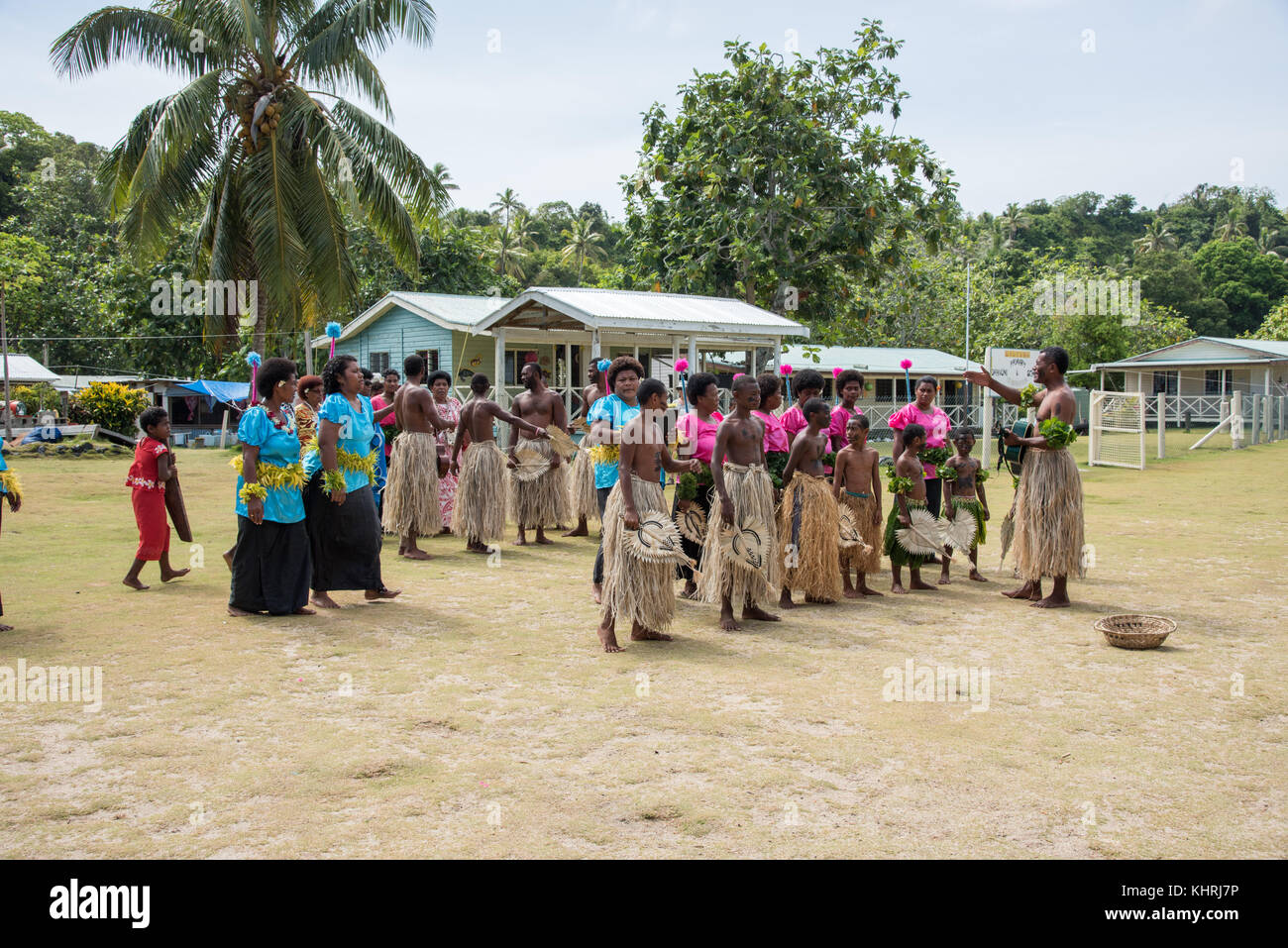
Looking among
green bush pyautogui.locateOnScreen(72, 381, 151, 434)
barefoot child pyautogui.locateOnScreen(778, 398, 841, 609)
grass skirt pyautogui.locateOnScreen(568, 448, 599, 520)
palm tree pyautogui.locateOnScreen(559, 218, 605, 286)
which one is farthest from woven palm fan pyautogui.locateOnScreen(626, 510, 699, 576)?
palm tree pyautogui.locateOnScreen(559, 218, 605, 286)

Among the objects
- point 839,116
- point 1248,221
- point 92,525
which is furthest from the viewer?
point 1248,221

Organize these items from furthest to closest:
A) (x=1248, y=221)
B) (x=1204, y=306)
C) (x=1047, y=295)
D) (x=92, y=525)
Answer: (x=1248, y=221) → (x=1204, y=306) → (x=1047, y=295) → (x=92, y=525)

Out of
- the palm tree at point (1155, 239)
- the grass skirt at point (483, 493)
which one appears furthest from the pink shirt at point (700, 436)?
the palm tree at point (1155, 239)

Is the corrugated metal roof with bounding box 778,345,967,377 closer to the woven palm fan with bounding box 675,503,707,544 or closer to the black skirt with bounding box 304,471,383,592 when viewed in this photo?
the woven palm fan with bounding box 675,503,707,544

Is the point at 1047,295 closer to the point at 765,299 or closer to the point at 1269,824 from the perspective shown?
the point at 765,299

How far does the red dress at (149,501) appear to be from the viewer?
319 inches

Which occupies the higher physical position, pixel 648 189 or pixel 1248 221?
pixel 1248 221

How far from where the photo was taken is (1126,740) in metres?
4.45

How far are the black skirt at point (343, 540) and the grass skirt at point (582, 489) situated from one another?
13.2 feet

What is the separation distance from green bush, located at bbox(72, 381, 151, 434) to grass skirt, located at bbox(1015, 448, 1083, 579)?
995 inches

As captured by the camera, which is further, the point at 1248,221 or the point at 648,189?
the point at 1248,221

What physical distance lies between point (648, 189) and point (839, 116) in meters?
4.47

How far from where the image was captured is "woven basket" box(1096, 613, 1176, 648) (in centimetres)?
609

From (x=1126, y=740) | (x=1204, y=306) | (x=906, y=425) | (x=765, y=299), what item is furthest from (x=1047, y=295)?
(x=1126, y=740)
